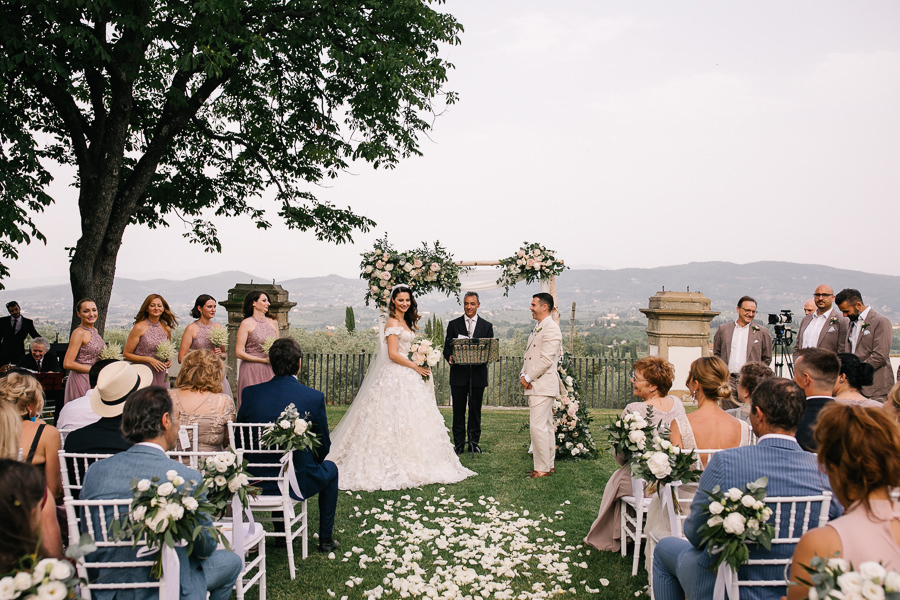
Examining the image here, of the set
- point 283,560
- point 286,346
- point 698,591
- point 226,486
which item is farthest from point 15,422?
point 698,591

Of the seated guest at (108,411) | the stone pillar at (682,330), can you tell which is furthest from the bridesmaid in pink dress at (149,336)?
the stone pillar at (682,330)

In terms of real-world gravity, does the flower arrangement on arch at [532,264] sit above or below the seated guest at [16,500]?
above

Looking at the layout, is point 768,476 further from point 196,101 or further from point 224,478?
point 196,101

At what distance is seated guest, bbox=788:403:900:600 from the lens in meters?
2.03

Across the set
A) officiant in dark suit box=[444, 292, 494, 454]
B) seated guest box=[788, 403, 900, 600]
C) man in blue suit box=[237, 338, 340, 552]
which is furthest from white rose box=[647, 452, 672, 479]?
officiant in dark suit box=[444, 292, 494, 454]

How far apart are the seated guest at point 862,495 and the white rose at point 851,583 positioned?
250 mm

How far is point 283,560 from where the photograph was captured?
4781 mm

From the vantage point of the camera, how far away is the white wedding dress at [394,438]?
6.86m

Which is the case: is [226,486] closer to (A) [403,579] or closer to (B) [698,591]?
(A) [403,579]

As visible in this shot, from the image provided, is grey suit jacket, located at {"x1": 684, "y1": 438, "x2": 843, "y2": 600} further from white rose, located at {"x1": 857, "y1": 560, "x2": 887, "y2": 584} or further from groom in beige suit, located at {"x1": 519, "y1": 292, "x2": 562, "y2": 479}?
groom in beige suit, located at {"x1": 519, "y1": 292, "x2": 562, "y2": 479}

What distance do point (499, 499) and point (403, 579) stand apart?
2.27 metres

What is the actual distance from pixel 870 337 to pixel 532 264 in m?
4.31

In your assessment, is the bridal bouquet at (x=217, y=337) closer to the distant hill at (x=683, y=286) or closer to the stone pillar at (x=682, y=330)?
the stone pillar at (x=682, y=330)

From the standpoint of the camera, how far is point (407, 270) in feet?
30.6
